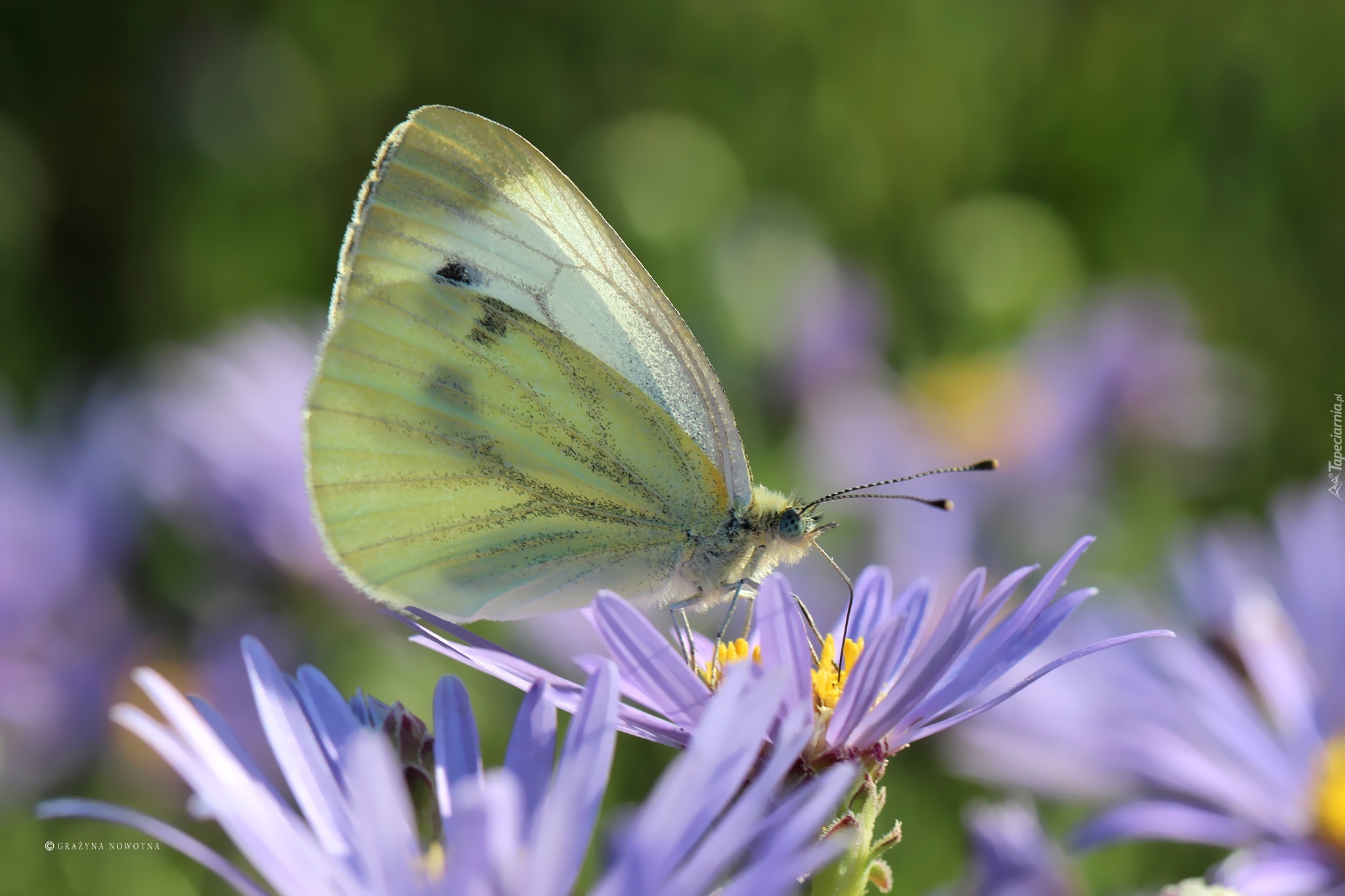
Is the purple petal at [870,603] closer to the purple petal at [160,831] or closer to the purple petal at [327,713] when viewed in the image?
the purple petal at [327,713]

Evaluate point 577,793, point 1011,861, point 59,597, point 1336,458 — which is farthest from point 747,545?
point 1336,458

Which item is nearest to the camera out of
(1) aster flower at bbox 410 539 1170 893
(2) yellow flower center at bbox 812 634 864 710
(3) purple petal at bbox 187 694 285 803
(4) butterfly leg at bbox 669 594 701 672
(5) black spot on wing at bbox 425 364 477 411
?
(3) purple petal at bbox 187 694 285 803

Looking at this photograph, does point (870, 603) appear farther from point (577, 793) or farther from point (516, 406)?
point (577, 793)

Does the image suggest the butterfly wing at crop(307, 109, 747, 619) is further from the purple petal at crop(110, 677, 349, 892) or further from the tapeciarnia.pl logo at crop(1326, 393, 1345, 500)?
the tapeciarnia.pl logo at crop(1326, 393, 1345, 500)

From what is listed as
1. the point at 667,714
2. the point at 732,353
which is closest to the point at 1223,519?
the point at 732,353

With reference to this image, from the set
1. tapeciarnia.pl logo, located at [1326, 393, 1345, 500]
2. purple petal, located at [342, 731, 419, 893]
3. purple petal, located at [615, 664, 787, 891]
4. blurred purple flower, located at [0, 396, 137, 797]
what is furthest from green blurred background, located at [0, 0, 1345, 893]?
purple petal, located at [342, 731, 419, 893]

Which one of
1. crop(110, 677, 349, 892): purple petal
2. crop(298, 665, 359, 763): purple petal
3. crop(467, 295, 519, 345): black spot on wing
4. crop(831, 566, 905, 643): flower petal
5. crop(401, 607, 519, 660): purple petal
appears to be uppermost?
crop(467, 295, 519, 345): black spot on wing
